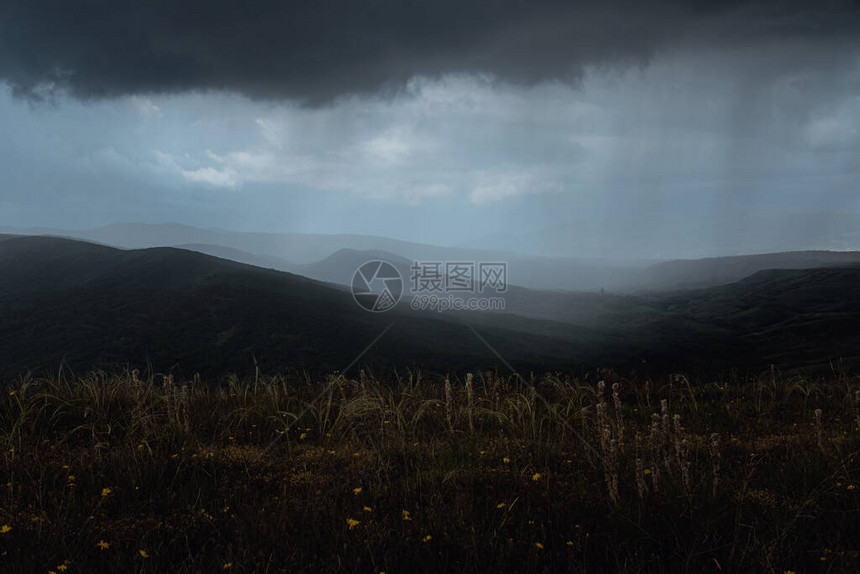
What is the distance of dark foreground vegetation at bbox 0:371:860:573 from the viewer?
3486 millimetres

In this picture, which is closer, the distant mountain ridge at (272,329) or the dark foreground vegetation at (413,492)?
the dark foreground vegetation at (413,492)

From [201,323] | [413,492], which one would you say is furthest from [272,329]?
[413,492]

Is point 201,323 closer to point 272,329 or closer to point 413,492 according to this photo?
point 272,329

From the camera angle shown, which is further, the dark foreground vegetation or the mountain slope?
the mountain slope

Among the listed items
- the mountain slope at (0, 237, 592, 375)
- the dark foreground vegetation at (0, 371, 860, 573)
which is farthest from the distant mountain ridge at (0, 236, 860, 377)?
the dark foreground vegetation at (0, 371, 860, 573)

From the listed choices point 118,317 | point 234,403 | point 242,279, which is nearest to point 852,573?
point 234,403

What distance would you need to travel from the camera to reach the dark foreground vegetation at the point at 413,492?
11.4 feet

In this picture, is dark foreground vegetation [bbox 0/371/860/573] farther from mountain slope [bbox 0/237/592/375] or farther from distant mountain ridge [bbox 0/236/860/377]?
mountain slope [bbox 0/237/592/375]

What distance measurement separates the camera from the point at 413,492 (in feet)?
14.4

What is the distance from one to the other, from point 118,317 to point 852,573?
108ft

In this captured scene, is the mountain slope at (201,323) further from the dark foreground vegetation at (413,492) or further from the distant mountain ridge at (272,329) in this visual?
the dark foreground vegetation at (413,492)

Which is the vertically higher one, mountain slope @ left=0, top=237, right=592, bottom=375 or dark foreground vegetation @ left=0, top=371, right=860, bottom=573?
dark foreground vegetation @ left=0, top=371, right=860, bottom=573

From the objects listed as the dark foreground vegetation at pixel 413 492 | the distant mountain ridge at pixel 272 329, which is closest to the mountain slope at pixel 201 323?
the distant mountain ridge at pixel 272 329

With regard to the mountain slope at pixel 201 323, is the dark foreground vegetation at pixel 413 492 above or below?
above
